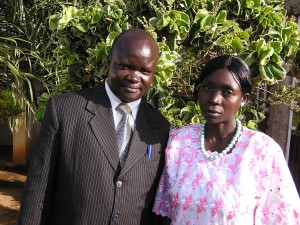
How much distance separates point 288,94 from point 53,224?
5.34 feet

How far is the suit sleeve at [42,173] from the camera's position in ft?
5.77

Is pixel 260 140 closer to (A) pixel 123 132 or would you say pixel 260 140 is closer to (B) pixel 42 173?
(A) pixel 123 132

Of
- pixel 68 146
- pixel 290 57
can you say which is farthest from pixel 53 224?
pixel 290 57

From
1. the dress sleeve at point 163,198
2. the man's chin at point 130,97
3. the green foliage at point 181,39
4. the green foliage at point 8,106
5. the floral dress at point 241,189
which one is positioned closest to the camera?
the floral dress at point 241,189

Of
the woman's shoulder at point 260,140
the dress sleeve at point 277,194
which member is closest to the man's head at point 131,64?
the woman's shoulder at point 260,140

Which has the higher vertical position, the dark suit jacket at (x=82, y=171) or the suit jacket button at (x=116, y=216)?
the dark suit jacket at (x=82, y=171)

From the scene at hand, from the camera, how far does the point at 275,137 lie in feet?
12.7

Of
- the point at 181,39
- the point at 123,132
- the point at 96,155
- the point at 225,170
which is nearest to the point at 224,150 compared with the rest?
the point at 225,170

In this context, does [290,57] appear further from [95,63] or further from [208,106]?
[95,63]

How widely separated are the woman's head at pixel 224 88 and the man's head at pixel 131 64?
0.87ft

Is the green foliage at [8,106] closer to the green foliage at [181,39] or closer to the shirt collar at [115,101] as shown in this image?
the green foliage at [181,39]

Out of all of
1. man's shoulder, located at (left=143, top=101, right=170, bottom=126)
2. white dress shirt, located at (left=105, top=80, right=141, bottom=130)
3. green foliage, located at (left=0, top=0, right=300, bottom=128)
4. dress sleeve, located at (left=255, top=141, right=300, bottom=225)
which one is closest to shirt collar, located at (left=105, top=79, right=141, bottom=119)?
white dress shirt, located at (left=105, top=80, right=141, bottom=130)

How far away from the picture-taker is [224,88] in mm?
1768

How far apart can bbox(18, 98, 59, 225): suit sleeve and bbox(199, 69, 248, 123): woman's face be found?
67 cm
